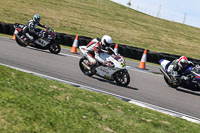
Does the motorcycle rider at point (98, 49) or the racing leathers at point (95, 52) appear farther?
the racing leathers at point (95, 52)

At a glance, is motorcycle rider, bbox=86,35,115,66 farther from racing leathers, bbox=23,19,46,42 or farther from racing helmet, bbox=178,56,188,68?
racing leathers, bbox=23,19,46,42

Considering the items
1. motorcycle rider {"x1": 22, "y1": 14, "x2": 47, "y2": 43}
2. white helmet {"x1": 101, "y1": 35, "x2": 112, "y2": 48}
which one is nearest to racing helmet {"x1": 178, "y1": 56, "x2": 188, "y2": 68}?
white helmet {"x1": 101, "y1": 35, "x2": 112, "y2": 48}

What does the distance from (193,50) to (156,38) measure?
4.56 metres

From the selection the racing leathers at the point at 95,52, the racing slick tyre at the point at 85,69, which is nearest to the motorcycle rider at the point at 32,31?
the racing slick tyre at the point at 85,69

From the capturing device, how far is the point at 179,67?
10938 millimetres

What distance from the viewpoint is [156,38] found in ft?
118

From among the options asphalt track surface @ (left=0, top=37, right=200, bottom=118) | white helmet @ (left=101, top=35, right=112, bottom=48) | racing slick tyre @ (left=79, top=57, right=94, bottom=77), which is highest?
white helmet @ (left=101, top=35, right=112, bottom=48)

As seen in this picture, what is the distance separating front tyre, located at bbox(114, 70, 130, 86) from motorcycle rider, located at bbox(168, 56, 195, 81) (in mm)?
2047

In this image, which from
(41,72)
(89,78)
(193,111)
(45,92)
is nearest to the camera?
(45,92)

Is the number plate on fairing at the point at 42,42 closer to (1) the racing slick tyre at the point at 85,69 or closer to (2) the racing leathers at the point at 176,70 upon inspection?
(1) the racing slick tyre at the point at 85,69

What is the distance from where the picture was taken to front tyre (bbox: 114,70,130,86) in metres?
9.84

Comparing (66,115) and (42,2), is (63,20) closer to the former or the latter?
(42,2)

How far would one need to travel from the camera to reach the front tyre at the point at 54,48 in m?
14.6

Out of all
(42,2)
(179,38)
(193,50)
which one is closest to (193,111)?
(193,50)
